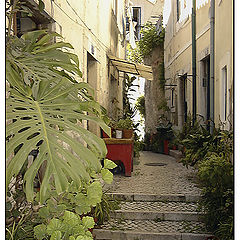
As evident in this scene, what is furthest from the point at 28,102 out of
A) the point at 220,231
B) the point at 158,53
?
the point at 158,53

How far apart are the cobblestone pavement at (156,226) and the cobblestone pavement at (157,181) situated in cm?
70

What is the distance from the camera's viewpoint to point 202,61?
6262mm

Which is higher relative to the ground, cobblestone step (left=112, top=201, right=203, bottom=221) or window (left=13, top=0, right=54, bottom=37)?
window (left=13, top=0, right=54, bottom=37)

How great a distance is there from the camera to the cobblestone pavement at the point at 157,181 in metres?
4.22

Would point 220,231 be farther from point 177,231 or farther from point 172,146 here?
point 172,146

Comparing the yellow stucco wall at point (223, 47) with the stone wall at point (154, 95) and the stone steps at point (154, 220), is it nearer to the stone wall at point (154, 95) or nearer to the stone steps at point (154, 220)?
the stone steps at point (154, 220)

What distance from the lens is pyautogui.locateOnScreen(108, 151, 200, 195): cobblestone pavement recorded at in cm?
422

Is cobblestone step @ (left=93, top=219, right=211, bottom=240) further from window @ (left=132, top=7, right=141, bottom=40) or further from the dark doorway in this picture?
window @ (left=132, top=7, right=141, bottom=40)

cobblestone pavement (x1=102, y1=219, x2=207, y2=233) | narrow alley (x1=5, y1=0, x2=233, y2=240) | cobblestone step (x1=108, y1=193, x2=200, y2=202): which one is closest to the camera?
narrow alley (x1=5, y1=0, x2=233, y2=240)

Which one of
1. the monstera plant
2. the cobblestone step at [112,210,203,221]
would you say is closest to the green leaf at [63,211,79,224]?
the monstera plant

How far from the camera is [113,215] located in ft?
11.6

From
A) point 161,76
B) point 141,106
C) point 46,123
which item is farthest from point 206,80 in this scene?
point 141,106

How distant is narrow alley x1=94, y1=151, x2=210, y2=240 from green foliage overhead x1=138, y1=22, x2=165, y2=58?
598 centimetres
